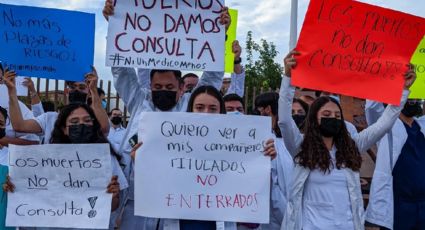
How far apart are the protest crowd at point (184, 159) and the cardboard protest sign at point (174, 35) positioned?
0.02m

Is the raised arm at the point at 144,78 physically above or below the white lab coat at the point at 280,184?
above

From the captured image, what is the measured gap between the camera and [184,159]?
388 centimetres

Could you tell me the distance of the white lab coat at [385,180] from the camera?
17.3 feet

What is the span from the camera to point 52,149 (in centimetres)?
404

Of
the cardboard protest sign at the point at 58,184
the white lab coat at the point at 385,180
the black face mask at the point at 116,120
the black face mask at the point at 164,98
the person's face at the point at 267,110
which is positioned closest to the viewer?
the cardboard protest sign at the point at 58,184

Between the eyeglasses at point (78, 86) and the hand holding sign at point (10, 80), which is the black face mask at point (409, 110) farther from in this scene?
the hand holding sign at point (10, 80)

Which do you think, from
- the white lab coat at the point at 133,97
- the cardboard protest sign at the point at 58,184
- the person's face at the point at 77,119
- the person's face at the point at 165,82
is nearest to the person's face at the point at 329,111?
the white lab coat at the point at 133,97

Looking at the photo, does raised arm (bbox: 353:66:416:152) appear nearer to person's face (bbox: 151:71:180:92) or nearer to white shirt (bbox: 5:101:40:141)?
person's face (bbox: 151:71:180:92)

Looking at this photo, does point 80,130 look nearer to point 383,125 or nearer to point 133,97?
point 133,97

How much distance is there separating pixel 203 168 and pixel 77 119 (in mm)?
1080

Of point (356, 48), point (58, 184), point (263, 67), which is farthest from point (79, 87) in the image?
point (263, 67)

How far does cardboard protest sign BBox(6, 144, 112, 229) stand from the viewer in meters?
3.96

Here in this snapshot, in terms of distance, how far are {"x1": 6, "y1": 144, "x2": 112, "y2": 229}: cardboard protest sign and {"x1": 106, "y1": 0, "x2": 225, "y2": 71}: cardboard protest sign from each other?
0.90m

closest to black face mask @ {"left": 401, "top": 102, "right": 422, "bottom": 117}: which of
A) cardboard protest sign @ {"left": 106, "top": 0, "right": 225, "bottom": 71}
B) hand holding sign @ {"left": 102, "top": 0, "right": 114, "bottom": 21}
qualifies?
cardboard protest sign @ {"left": 106, "top": 0, "right": 225, "bottom": 71}
